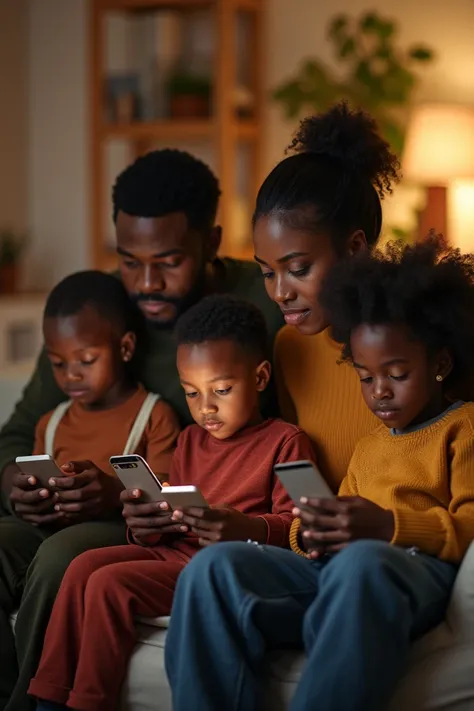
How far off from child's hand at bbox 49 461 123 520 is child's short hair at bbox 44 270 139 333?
0.36m

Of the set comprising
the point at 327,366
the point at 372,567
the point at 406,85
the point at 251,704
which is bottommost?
the point at 251,704


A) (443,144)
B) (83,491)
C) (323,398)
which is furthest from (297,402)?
(443,144)

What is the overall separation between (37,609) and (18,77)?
4.07 metres

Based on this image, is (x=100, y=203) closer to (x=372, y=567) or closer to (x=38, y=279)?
(x=38, y=279)

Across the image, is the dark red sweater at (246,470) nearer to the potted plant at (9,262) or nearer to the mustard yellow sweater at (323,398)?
the mustard yellow sweater at (323,398)

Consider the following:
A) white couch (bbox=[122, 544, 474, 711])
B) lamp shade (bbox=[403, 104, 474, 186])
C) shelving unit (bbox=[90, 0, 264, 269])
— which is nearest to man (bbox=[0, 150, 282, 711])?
white couch (bbox=[122, 544, 474, 711])

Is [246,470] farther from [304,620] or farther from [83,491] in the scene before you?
[304,620]

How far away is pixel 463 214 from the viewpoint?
15.0 feet

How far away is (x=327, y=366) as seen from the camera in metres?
2.33

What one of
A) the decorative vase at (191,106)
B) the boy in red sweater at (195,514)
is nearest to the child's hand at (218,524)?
the boy in red sweater at (195,514)

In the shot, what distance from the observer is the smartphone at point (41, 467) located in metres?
2.18

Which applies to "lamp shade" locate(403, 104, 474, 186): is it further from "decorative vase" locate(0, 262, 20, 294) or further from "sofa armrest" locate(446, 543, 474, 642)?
"sofa armrest" locate(446, 543, 474, 642)

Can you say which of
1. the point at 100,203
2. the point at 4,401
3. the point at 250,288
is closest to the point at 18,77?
the point at 100,203

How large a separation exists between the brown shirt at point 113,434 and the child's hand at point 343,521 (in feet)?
1.88
